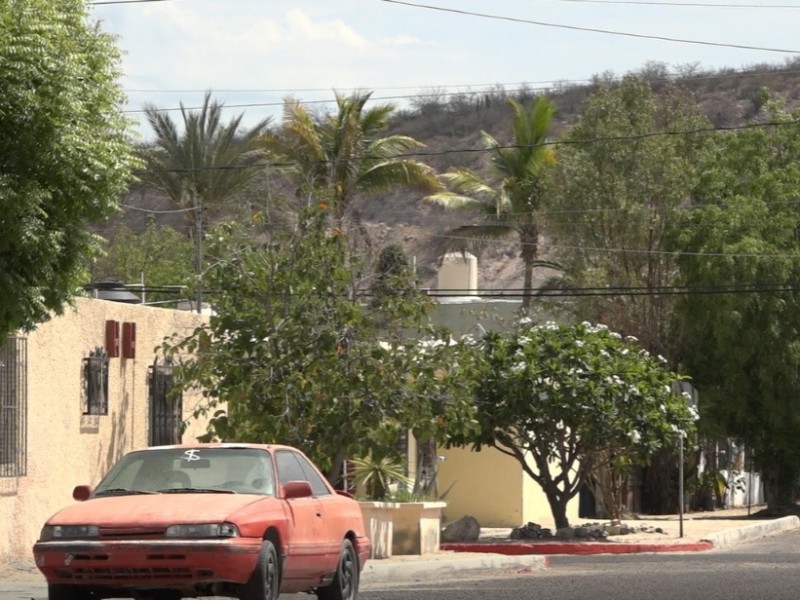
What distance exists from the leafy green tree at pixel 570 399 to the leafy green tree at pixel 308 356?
561 centimetres

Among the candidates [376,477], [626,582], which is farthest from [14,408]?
[376,477]

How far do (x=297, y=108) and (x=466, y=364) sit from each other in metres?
22.6

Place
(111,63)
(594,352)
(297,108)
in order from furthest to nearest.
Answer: (297,108) → (594,352) → (111,63)

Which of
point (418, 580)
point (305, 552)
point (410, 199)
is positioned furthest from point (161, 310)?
point (410, 199)

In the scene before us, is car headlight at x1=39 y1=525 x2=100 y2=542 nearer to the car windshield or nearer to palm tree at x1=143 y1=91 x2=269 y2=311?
the car windshield

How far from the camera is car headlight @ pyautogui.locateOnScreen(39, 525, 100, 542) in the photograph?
12.9 m

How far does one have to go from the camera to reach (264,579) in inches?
509

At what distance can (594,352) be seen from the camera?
1139 inches

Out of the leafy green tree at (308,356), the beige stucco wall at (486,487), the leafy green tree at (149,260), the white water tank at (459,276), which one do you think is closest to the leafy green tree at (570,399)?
the beige stucco wall at (486,487)

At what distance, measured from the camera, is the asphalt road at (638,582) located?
16578 mm

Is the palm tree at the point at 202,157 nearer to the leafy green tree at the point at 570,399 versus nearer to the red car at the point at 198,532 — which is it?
the leafy green tree at the point at 570,399

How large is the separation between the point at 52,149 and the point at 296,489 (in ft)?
11.7

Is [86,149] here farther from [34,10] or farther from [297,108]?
[297,108]

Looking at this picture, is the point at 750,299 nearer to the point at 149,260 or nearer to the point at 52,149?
the point at 52,149
